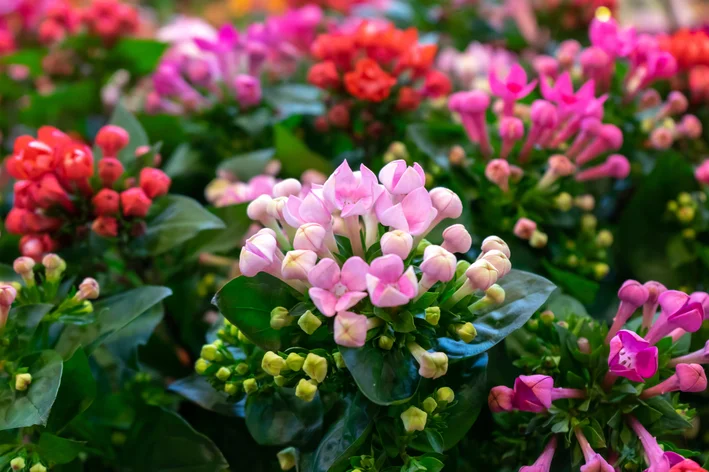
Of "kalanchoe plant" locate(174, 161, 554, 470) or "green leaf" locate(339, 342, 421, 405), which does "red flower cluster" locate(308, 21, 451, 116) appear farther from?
"green leaf" locate(339, 342, 421, 405)

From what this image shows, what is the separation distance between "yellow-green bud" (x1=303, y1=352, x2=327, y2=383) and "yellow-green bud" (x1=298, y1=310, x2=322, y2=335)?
0.8 inches

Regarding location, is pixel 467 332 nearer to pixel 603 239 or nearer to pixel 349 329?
pixel 349 329

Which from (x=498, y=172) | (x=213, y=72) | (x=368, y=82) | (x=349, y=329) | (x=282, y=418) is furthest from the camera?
(x=213, y=72)

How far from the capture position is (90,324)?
1.88ft

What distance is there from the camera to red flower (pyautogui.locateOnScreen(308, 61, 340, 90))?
749mm

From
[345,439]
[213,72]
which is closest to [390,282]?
[345,439]

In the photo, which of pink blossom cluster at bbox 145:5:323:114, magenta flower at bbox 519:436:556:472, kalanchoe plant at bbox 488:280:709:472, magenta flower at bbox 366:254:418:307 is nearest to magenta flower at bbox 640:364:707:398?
kalanchoe plant at bbox 488:280:709:472

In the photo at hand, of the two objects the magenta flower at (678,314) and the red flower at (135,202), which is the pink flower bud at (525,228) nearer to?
the magenta flower at (678,314)

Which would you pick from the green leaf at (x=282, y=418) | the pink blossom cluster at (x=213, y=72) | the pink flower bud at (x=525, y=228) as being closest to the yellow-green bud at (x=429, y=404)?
the green leaf at (x=282, y=418)

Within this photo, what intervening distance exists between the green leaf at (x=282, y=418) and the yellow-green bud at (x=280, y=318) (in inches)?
3.4

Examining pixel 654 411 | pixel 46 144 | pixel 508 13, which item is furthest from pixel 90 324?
pixel 508 13

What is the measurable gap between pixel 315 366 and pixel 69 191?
33cm

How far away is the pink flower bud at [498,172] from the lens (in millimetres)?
617

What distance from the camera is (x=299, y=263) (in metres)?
0.42
